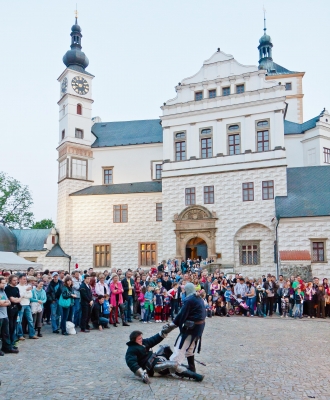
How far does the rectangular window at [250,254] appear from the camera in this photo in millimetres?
29906

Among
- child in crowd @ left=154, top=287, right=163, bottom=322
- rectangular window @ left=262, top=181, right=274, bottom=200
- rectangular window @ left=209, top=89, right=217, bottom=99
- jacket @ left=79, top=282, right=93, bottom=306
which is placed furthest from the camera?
rectangular window @ left=209, top=89, right=217, bottom=99

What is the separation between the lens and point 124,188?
3594 centimetres

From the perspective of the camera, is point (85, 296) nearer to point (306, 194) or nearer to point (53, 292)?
point (53, 292)

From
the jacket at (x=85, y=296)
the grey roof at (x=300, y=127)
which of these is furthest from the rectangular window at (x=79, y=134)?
the jacket at (x=85, y=296)

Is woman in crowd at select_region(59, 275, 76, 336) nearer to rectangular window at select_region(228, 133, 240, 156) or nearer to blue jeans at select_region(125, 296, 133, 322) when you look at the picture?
blue jeans at select_region(125, 296, 133, 322)

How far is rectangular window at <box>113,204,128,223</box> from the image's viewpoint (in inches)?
1380

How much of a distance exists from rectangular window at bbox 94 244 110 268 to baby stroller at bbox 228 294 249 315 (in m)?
17.6

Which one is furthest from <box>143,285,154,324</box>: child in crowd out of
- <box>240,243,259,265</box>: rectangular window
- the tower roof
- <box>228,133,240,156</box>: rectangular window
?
the tower roof

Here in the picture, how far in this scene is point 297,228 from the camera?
90.7 ft

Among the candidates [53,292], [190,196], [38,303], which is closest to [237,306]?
[53,292]

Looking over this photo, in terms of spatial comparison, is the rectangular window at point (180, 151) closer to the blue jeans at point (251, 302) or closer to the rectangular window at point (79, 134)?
the rectangular window at point (79, 134)

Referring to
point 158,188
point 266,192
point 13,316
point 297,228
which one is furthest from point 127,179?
point 13,316

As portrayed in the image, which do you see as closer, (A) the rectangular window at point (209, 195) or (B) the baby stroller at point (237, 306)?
Answer: (B) the baby stroller at point (237, 306)

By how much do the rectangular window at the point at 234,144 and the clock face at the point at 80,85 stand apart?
14.4 m
